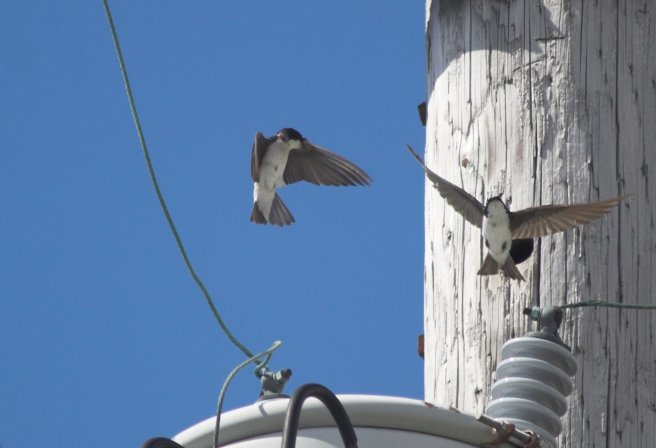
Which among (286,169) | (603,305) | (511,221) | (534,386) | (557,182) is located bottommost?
(534,386)

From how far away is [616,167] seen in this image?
354 cm

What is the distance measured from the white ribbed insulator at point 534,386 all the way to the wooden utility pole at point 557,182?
218 mm

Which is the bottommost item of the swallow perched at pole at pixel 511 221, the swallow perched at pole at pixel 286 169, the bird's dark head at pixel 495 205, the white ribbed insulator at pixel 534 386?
the white ribbed insulator at pixel 534 386

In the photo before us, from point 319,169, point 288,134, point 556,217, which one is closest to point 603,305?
point 556,217

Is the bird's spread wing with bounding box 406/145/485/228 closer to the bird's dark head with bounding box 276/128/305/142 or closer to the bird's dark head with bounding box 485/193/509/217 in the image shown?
the bird's dark head with bounding box 485/193/509/217

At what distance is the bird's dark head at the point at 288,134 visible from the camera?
18.0ft

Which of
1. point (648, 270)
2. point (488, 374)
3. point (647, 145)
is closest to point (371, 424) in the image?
point (488, 374)

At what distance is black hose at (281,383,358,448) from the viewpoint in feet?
6.42

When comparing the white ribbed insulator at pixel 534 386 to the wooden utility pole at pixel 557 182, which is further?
the wooden utility pole at pixel 557 182

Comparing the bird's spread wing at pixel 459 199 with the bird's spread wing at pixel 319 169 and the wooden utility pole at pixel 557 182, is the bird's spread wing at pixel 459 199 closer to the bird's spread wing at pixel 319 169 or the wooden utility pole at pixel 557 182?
the wooden utility pole at pixel 557 182

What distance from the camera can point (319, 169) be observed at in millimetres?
5801

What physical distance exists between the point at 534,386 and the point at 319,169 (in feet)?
9.61

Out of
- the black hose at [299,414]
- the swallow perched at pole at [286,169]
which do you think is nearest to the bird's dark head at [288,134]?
the swallow perched at pole at [286,169]

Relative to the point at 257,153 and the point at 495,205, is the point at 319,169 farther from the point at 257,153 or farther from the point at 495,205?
the point at 495,205
